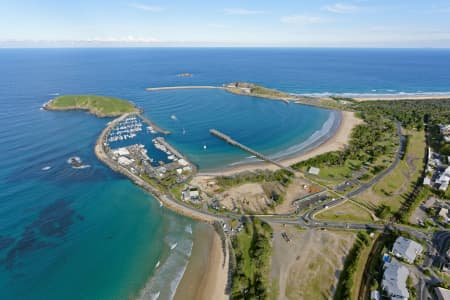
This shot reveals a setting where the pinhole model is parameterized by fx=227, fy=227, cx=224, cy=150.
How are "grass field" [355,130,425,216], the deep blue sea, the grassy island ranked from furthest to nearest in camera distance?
the grassy island
"grass field" [355,130,425,216]
the deep blue sea

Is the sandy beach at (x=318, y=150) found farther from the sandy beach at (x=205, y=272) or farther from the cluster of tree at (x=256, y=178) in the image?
the sandy beach at (x=205, y=272)

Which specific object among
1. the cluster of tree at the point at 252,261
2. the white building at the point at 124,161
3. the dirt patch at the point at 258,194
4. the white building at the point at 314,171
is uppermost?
the white building at the point at 314,171

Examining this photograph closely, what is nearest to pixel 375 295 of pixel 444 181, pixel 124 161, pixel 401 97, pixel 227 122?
pixel 444 181

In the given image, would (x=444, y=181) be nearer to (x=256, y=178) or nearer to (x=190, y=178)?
(x=256, y=178)

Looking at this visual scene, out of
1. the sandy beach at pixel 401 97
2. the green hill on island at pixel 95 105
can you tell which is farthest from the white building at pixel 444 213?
the green hill on island at pixel 95 105

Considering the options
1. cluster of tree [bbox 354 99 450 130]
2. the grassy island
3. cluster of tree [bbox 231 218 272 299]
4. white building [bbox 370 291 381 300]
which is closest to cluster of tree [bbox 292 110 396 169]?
cluster of tree [bbox 354 99 450 130]

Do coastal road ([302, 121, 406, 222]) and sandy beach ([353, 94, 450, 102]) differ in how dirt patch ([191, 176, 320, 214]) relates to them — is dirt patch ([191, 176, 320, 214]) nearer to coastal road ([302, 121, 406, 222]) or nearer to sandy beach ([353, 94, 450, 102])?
coastal road ([302, 121, 406, 222])

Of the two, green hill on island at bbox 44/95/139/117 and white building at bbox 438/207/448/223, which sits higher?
green hill on island at bbox 44/95/139/117
